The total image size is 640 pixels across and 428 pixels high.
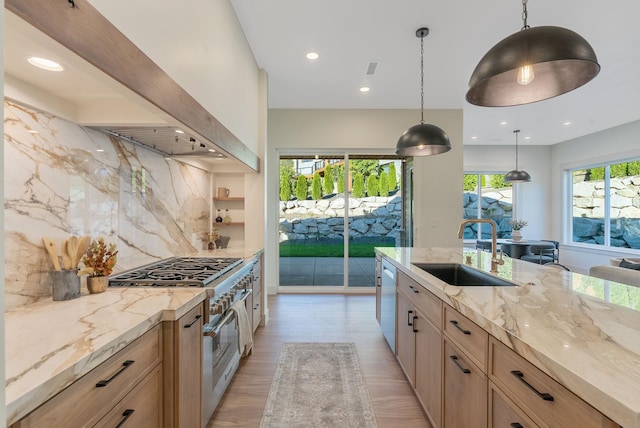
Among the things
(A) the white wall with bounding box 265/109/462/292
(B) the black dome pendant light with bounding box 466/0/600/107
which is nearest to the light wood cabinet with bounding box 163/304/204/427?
(B) the black dome pendant light with bounding box 466/0/600/107

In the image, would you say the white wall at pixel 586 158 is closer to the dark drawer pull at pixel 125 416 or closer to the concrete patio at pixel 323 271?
the concrete patio at pixel 323 271

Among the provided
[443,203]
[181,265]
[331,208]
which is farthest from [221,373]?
[443,203]

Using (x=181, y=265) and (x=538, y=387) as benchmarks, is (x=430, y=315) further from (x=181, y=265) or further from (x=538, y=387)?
(x=181, y=265)

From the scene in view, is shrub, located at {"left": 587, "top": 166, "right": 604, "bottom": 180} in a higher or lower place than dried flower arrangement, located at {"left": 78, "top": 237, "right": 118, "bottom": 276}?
higher

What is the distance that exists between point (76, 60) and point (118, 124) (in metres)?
0.83

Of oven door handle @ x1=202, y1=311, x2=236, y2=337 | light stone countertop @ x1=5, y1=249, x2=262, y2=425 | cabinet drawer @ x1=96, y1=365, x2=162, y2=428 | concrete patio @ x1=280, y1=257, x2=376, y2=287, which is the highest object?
light stone countertop @ x1=5, y1=249, x2=262, y2=425

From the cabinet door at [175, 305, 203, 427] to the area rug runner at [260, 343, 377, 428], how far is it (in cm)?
57

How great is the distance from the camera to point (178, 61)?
169 cm

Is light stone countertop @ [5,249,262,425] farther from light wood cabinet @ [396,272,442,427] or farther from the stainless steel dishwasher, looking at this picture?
the stainless steel dishwasher

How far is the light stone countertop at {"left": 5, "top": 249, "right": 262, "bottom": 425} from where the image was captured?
79 cm

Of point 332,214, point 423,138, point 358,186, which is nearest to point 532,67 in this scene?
point 423,138

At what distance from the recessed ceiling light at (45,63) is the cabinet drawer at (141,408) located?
1.32 m

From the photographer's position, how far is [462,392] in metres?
1.43

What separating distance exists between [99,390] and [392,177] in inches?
202
